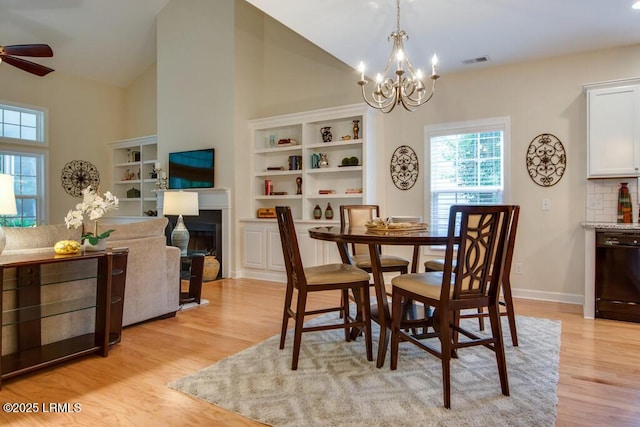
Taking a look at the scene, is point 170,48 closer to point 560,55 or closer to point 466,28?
point 466,28

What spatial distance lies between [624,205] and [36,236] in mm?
5150

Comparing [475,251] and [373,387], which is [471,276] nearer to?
[475,251]

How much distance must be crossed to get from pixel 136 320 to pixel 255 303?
1265mm

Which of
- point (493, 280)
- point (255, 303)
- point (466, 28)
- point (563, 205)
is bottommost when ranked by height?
point (255, 303)

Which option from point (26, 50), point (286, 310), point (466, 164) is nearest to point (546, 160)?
point (466, 164)

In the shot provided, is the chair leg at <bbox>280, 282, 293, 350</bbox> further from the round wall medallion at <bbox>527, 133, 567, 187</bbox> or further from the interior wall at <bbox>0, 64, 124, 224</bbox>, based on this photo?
the interior wall at <bbox>0, 64, 124, 224</bbox>

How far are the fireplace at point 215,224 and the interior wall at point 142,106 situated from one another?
2.88 m

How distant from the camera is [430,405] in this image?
202cm

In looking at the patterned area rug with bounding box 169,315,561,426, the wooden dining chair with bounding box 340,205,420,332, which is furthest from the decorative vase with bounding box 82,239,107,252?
the wooden dining chair with bounding box 340,205,420,332

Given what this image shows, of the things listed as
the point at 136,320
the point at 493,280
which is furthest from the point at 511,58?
the point at 136,320

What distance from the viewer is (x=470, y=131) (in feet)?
15.4

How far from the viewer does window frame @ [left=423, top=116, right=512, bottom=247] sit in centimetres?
450

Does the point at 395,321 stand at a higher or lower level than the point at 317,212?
lower

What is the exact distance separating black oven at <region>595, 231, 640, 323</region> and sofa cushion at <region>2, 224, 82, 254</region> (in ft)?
14.7
